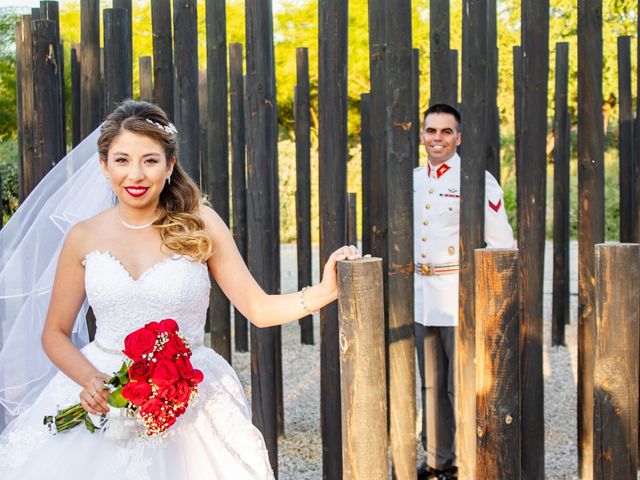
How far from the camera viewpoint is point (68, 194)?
319cm

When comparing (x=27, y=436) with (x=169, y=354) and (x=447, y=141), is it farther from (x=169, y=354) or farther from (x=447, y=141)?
(x=447, y=141)

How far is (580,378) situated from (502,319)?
4.90 ft

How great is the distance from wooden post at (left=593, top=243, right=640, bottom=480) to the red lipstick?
4.45ft

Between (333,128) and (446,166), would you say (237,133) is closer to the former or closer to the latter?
(446,166)

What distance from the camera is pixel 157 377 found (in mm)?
2322


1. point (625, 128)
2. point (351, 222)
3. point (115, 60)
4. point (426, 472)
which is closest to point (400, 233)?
point (351, 222)

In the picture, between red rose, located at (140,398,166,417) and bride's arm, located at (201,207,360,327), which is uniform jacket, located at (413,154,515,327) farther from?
red rose, located at (140,398,166,417)

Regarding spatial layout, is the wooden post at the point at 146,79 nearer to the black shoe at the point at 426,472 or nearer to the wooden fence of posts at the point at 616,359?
the black shoe at the point at 426,472

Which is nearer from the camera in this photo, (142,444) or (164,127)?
(142,444)

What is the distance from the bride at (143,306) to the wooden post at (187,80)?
0.83 m

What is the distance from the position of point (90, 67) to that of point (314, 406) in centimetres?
302

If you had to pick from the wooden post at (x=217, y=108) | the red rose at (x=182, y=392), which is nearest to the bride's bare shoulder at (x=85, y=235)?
the red rose at (x=182, y=392)

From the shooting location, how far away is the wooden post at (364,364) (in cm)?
221

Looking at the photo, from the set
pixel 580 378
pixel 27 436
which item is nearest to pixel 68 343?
pixel 27 436
